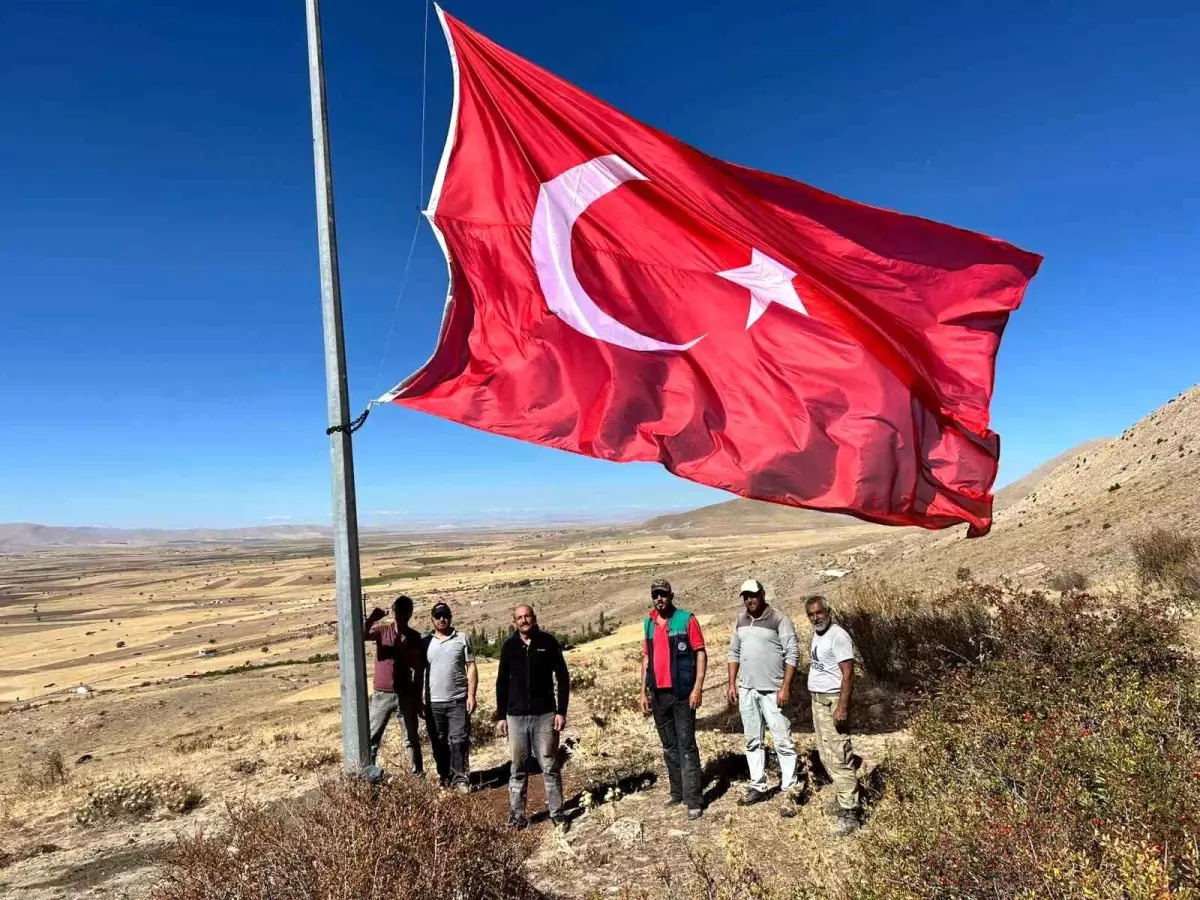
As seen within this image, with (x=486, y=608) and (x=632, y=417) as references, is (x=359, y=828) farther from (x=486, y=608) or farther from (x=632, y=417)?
(x=486, y=608)

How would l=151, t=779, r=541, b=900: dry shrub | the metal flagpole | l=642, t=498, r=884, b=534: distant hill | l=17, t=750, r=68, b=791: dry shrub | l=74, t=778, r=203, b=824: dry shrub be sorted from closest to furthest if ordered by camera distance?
l=151, t=779, r=541, b=900: dry shrub, the metal flagpole, l=74, t=778, r=203, b=824: dry shrub, l=17, t=750, r=68, b=791: dry shrub, l=642, t=498, r=884, b=534: distant hill

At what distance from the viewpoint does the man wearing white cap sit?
6.31m

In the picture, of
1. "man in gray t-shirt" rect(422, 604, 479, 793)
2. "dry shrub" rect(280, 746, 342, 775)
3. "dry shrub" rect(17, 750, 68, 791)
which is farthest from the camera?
"dry shrub" rect(17, 750, 68, 791)

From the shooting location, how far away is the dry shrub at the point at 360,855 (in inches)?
145

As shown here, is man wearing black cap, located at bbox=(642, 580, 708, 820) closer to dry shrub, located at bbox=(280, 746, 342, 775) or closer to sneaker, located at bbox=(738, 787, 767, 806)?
sneaker, located at bbox=(738, 787, 767, 806)

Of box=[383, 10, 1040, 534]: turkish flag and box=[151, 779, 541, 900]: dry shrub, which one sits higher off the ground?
box=[383, 10, 1040, 534]: turkish flag

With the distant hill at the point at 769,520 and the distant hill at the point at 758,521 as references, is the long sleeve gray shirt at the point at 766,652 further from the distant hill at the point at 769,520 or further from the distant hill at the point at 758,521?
the distant hill at the point at 758,521

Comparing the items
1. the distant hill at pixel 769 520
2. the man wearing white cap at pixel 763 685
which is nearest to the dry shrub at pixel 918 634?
the man wearing white cap at pixel 763 685

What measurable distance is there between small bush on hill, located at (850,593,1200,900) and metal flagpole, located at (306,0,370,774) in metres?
2.95

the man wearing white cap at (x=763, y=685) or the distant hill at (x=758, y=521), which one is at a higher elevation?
the man wearing white cap at (x=763, y=685)

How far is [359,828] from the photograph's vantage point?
3.92 m

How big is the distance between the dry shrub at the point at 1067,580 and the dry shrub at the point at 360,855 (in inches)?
632

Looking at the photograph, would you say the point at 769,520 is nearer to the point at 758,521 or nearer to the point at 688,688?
the point at 758,521

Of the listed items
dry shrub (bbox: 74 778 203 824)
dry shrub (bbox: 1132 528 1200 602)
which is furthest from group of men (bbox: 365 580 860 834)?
dry shrub (bbox: 1132 528 1200 602)
